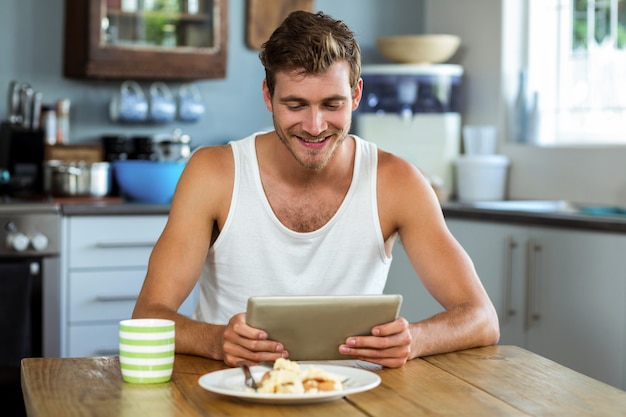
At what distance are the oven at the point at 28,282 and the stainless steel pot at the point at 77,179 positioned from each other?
0.25 metres

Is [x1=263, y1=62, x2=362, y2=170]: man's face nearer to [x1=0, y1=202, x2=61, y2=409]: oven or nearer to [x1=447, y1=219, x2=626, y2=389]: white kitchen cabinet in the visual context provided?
[x1=447, y1=219, x2=626, y2=389]: white kitchen cabinet

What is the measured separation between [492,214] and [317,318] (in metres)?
2.22

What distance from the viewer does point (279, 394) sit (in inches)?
58.6

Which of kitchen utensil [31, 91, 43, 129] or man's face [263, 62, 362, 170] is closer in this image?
man's face [263, 62, 362, 170]

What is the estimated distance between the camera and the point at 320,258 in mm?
2328

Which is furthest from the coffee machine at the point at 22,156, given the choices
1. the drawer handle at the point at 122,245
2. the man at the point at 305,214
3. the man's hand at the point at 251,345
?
the man's hand at the point at 251,345

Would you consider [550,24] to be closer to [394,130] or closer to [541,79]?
[541,79]

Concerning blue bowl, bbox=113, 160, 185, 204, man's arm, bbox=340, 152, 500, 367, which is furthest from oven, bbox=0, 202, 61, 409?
man's arm, bbox=340, 152, 500, 367

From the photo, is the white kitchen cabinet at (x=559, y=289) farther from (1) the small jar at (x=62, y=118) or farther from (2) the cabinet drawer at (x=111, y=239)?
(1) the small jar at (x=62, y=118)

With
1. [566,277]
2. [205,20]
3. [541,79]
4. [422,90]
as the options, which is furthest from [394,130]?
[566,277]

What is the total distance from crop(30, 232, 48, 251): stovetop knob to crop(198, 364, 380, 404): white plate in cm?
234

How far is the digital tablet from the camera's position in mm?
1655

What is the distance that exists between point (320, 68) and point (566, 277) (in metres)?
1.65

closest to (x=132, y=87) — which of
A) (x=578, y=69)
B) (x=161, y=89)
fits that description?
(x=161, y=89)
